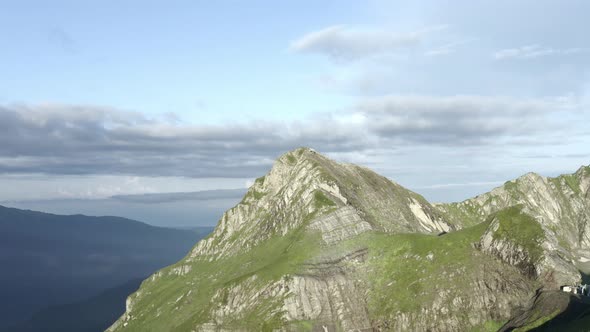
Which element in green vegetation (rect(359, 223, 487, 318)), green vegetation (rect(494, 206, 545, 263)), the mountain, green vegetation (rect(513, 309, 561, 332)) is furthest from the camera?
green vegetation (rect(359, 223, 487, 318))

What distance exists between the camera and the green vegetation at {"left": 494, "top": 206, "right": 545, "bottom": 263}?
148 m

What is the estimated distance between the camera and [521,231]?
15500cm

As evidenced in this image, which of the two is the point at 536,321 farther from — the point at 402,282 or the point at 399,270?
the point at 399,270

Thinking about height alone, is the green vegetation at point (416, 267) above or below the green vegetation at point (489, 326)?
above

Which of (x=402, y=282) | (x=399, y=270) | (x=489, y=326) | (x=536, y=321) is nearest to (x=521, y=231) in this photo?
(x=489, y=326)

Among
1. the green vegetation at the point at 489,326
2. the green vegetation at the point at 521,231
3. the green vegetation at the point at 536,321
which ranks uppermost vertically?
the green vegetation at the point at 521,231

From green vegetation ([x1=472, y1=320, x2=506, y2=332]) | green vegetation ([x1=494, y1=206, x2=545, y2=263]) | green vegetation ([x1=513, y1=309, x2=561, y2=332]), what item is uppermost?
green vegetation ([x1=494, y1=206, x2=545, y2=263])

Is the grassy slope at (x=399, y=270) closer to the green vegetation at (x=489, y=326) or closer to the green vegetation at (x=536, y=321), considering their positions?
the green vegetation at (x=489, y=326)

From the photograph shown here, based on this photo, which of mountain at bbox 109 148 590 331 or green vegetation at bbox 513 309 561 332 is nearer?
green vegetation at bbox 513 309 561 332

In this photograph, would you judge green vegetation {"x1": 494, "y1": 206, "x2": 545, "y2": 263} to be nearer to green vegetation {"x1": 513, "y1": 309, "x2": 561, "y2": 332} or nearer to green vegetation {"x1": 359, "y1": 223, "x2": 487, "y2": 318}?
green vegetation {"x1": 359, "y1": 223, "x2": 487, "y2": 318}

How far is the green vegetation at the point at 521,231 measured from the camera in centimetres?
14825

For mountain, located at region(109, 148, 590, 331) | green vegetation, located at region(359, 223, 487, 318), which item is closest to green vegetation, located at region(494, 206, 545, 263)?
mountain, located at region(109, 148, 590, 331)

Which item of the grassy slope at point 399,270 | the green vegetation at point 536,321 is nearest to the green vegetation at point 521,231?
the grassy slope at point 399,270

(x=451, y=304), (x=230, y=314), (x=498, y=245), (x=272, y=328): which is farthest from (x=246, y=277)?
(x=498, y=245)
